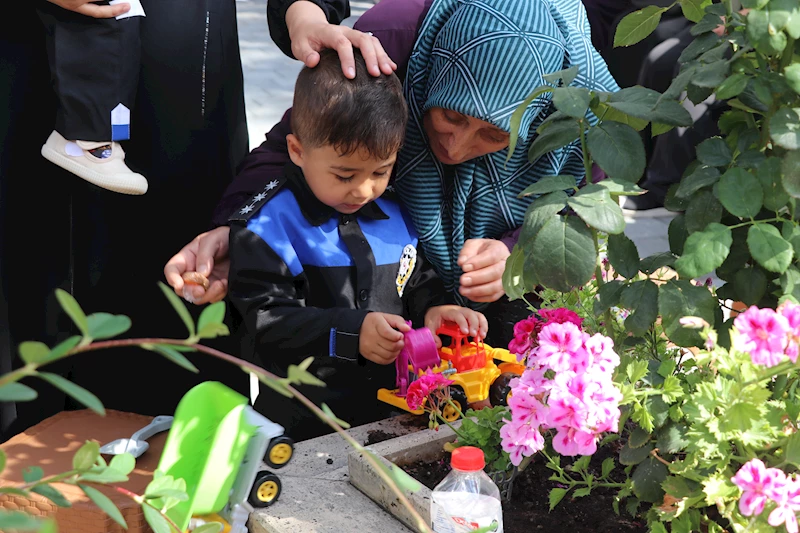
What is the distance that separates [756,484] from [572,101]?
568mm

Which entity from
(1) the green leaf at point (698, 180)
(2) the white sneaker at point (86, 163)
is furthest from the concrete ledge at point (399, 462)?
(2) the white sneaker at point (86, 163)

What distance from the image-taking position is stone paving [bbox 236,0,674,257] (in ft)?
16.0

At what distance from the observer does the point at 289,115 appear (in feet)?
7.25

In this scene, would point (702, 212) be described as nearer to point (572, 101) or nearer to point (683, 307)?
point (683, 307)

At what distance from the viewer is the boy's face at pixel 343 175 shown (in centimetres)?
191

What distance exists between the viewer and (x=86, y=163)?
79.8 inches

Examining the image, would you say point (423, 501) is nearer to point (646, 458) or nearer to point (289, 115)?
point (646, 458)

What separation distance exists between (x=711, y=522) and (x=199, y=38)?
1529 millimetres

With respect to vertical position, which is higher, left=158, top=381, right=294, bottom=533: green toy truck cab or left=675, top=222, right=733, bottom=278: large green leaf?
left=675, top=222, right=733, bottom=278: large green leaf

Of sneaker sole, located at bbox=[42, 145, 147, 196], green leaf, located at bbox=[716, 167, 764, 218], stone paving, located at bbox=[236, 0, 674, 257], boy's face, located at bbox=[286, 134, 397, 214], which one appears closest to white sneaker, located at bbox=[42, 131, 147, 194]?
sneaker sole, located at bbox=[42, 145, 147, 196]

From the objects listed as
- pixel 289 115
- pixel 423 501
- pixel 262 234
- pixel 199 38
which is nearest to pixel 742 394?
pixel 423 501

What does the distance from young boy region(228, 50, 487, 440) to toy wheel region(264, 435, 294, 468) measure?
304 millimetres

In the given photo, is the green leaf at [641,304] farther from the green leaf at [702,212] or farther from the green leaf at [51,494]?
the green leaf at [51,494]

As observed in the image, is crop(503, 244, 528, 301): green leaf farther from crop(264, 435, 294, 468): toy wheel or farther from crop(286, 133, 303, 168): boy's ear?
crop(286, 133, 303, 168): boy's ear
